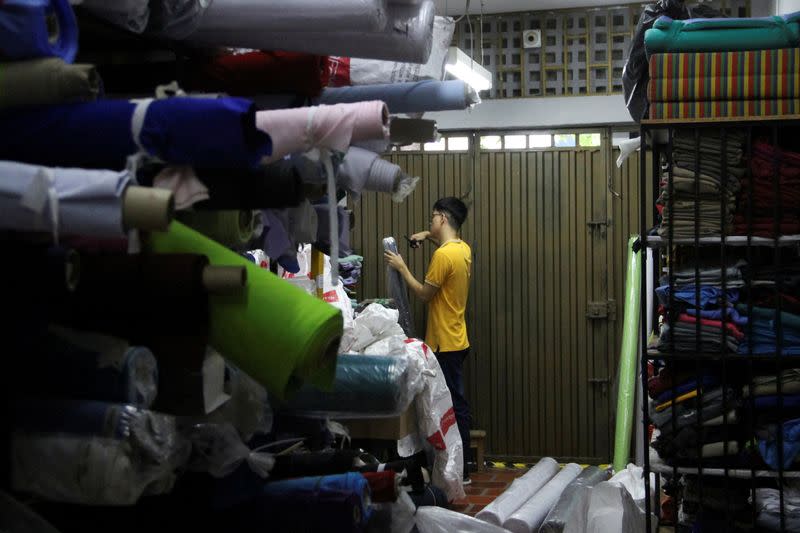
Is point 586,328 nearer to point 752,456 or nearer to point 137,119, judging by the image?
point 752,456

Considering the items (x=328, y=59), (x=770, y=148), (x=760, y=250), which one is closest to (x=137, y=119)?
(x=328, y=59)

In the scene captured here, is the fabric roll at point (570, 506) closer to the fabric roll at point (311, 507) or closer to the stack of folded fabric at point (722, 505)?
the stack of folded fabric at point (722, 505)

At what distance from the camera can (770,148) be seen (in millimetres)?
4047

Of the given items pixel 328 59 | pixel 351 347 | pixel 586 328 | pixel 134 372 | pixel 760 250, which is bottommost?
pixel 586 328

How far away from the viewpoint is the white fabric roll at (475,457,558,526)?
544cm

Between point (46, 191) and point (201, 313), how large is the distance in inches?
10.1

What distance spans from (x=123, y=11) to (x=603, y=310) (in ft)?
21.6

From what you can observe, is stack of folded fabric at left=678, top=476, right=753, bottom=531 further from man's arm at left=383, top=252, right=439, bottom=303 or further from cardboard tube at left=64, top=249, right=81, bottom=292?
cardboard tube at left=64, top=249, right=81, bottom=292

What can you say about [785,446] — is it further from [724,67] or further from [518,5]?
[518,5]

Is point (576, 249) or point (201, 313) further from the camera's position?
point (576, 249)

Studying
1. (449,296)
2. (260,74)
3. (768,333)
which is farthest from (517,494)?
(260,74)

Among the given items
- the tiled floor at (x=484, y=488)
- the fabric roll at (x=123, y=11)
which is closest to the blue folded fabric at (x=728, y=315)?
the tiled floor at (x=484, y=488)

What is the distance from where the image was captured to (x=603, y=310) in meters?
7.71

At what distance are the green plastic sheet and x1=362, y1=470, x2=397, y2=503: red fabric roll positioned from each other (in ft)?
15.5
